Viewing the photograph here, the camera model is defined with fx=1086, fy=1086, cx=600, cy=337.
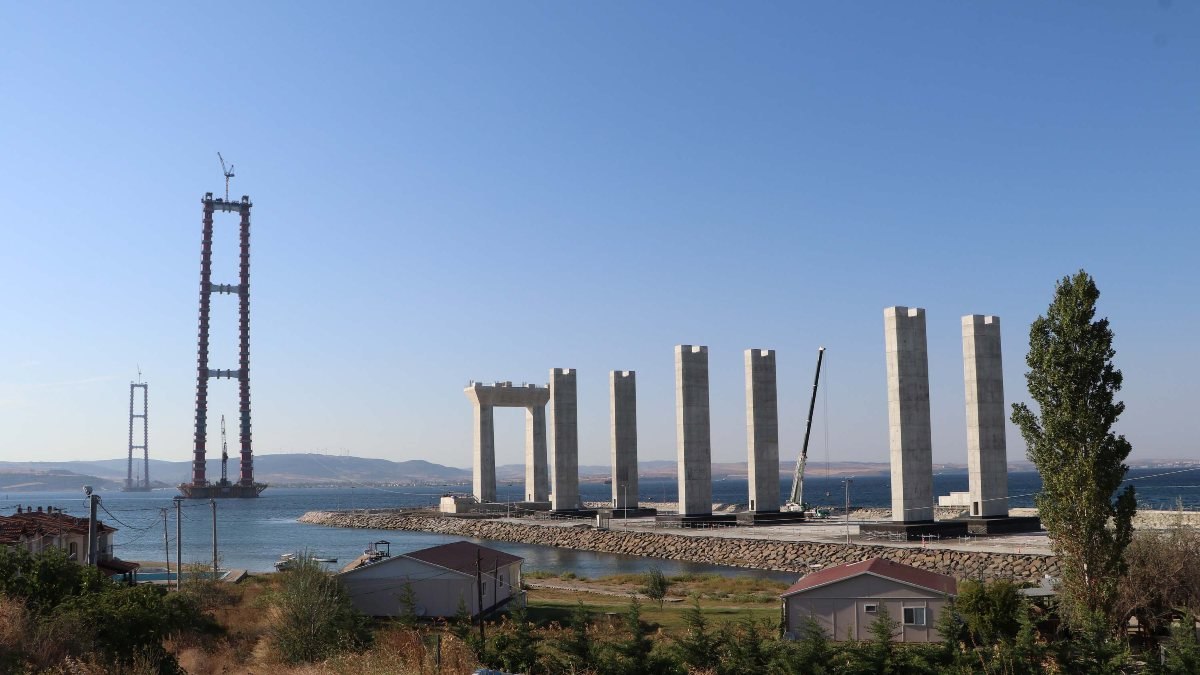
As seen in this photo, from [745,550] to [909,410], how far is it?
1239cm

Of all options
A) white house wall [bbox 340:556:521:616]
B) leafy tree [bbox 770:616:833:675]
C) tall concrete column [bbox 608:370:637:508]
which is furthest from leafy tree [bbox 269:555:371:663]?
tall concrete column [bbox 608:370:637:508]

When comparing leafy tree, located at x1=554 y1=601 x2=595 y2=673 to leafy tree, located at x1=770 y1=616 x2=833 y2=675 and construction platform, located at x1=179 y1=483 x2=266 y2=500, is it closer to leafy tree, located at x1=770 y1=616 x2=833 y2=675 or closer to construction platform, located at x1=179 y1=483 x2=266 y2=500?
leafy tree, located at x1=770 y1=616 x2=833 y2=675

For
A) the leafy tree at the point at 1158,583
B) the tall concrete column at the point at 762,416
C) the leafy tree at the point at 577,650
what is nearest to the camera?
the leafy tree at the point at 577,650

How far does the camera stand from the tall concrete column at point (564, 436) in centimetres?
9244

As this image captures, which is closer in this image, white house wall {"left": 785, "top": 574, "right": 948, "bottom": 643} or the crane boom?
white house wall {"left": 785, "top": 574, "right": 948, "bottom": 643}

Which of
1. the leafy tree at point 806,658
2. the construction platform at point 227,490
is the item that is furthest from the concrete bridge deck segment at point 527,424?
the construction platform at point 227,490

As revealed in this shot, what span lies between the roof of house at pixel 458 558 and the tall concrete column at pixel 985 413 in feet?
95.0

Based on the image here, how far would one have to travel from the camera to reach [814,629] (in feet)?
87.8

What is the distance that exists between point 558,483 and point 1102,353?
226 ft

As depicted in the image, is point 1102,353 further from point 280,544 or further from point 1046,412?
point 280,544

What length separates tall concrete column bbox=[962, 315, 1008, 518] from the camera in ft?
191

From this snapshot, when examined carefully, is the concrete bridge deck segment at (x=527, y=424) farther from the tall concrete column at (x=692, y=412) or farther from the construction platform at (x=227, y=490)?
the construction platform at (x=227, y=490)

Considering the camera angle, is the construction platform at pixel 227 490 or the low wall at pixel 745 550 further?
the construction platform at pixel 227 490

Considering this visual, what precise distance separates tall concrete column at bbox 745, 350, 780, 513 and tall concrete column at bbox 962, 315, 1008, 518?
15684 mm
